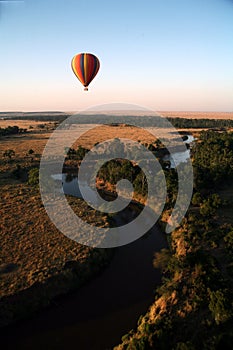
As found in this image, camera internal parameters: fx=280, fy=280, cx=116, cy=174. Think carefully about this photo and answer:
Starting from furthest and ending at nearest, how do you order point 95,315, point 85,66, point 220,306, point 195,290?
point 85,66 < point 95,315 < point 195,290 < point 220,306

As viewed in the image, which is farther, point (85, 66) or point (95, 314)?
point (85, 66)

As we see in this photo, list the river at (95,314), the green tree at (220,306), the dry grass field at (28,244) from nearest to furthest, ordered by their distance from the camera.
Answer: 1. the green tree at (220,306)
2. the river at (95,314)
3. the dry grass field at (28,244)

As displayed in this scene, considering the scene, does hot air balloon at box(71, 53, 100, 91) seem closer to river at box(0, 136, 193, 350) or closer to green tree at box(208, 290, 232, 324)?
river at box(0, 136, 193, 350)

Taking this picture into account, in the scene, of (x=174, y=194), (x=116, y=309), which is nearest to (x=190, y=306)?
(x=116, y=309)

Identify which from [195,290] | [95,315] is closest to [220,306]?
[195,290]

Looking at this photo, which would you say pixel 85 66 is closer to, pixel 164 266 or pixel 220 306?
pixel 164 266

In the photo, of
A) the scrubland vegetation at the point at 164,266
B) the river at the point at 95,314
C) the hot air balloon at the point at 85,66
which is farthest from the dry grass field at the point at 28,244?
the hot air balloon at the point at 85,66

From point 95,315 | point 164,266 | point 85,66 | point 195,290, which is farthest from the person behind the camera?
point 85,66

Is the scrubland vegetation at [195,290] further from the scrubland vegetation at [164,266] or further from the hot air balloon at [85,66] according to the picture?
the hot air balloon at [85,66]

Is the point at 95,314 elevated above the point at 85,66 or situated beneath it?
situated beneath
